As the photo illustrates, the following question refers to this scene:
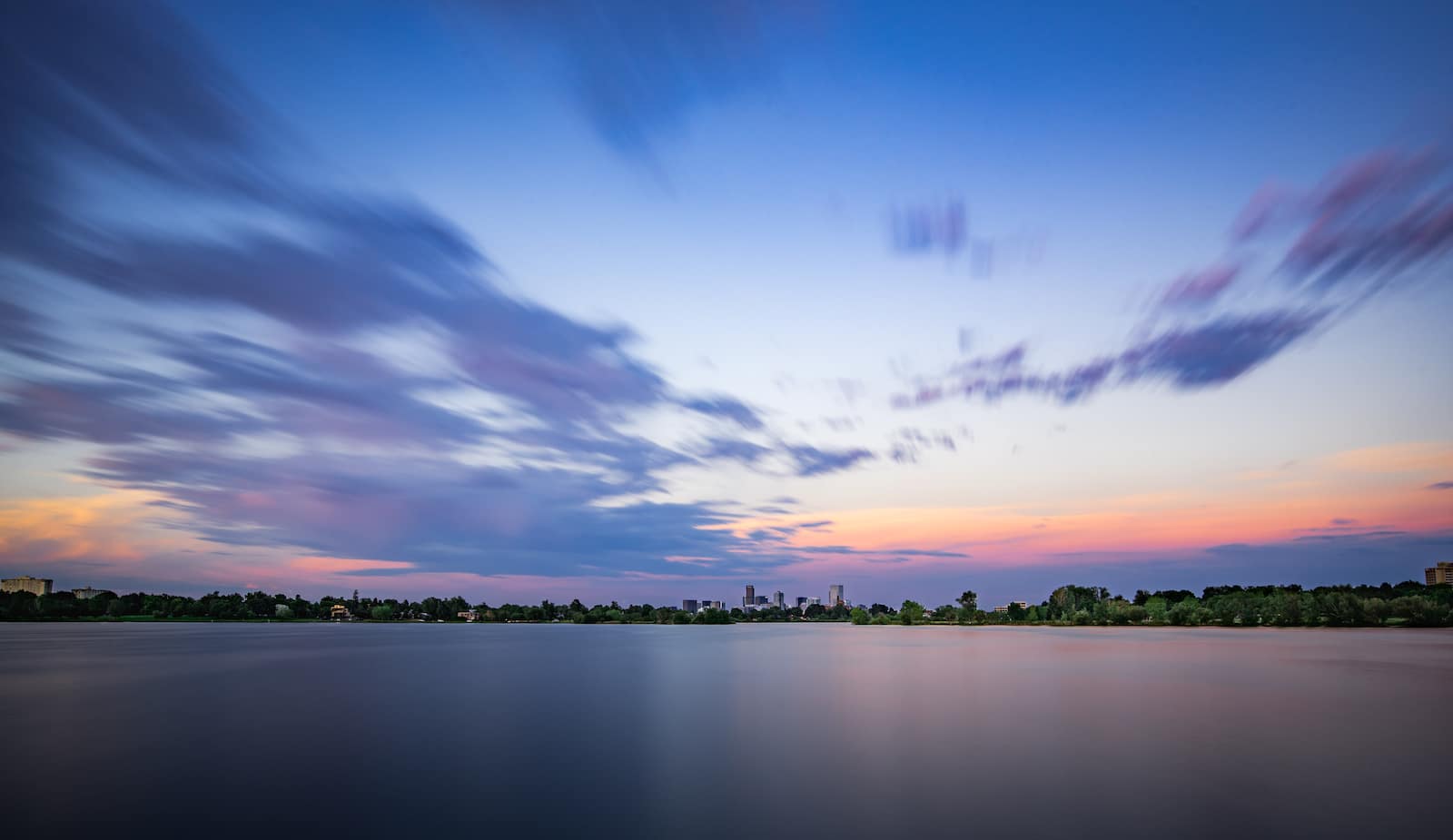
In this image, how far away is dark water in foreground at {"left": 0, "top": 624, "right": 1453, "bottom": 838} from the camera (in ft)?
59.5

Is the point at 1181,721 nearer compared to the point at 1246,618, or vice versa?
the point at 1181,721

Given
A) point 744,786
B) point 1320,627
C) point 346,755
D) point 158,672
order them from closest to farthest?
point 744,786 < point 346,755 < point 158,672 < point 1320,627

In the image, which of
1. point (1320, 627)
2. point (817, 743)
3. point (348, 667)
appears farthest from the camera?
point (1320, 627)

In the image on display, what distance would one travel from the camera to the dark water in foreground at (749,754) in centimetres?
1812

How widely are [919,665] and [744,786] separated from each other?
171 feet

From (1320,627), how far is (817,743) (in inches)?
7817

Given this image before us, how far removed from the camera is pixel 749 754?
25.9 metres

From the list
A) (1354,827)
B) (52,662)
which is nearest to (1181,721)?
(1354,827)

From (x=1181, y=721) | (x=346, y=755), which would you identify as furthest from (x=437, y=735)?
(x=1181, y=721)

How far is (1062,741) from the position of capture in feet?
91.6

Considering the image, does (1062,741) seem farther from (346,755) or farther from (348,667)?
(348,667)

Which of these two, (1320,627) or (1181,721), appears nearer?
(1181,721)

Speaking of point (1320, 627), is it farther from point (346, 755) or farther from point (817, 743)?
point (346, 755)

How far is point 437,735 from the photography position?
29469mm
